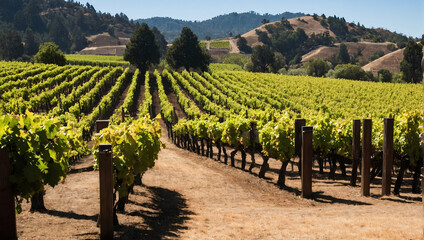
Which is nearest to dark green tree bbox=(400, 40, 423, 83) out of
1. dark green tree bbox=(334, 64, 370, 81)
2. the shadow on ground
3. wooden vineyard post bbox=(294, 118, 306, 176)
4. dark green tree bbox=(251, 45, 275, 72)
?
dark green tree bbox=(334, 64, 370, 81)

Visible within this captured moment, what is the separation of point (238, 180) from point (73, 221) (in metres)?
8.36

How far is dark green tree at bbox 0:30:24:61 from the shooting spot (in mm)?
145000

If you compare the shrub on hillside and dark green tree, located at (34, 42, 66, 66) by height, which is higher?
dark green tree, located at (34, 42, 66, 66)

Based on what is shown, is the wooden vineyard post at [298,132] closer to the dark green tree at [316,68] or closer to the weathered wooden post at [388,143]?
the weathered wooden post at [388,143]

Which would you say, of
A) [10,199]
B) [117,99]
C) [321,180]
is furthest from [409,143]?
[117,99]

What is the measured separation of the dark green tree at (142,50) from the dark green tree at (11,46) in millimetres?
83481

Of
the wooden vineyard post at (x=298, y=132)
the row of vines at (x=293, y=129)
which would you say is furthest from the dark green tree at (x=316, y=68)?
the wooden vineyard post at (x=298, y=132)

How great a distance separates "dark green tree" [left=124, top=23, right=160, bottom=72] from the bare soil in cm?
6427

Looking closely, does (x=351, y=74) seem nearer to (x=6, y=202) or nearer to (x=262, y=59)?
→ (x=262, y=59)

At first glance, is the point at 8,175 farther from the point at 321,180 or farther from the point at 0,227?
the point at 321,180

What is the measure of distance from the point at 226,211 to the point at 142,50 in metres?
70.9

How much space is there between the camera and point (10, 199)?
6.52 metres

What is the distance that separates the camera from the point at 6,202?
6438mm

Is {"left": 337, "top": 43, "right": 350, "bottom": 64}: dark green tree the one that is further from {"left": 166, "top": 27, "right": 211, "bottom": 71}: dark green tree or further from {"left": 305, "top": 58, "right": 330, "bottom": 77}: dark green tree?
{"left": 166, "top": 27, "right": 211, "bottom": 71}: dark green tree
